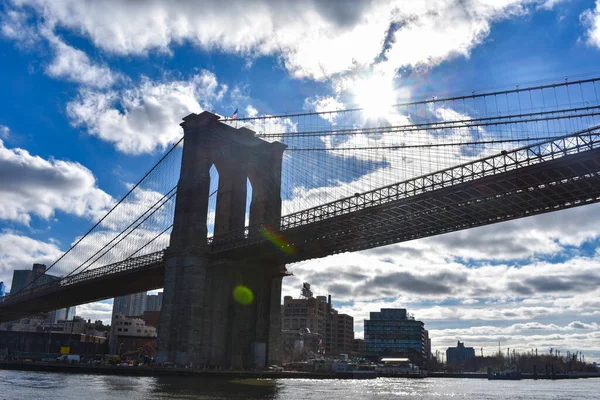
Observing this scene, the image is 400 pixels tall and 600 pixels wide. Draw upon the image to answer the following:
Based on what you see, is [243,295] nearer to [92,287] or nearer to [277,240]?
[277,240]

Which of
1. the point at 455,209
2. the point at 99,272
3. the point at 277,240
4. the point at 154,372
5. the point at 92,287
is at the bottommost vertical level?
the point at 154,372

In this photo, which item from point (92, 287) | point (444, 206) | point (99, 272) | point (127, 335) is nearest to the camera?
point (444, 206)

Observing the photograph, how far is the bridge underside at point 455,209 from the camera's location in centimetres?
4416

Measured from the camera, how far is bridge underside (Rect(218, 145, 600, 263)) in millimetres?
44156

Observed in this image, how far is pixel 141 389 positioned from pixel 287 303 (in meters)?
150

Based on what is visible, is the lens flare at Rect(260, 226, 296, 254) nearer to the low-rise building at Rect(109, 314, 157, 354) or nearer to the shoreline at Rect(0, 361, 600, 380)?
the shoreline at Rect(0, 361, 600, 380)

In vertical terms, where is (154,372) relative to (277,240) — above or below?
below

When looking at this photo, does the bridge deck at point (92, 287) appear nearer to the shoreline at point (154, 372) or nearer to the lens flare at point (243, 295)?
the lens flare at point (243, 295)

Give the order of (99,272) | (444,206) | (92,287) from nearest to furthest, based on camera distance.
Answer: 1. (444,206)
2. (99,272)
3. (92,287)

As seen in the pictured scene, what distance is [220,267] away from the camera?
66.1 metres

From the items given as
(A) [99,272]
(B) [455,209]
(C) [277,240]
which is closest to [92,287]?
(A) [99,272]

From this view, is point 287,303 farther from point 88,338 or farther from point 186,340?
point 186,340

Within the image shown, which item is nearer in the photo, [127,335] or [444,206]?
[444,206]

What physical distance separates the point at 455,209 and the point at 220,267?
1109 inches
